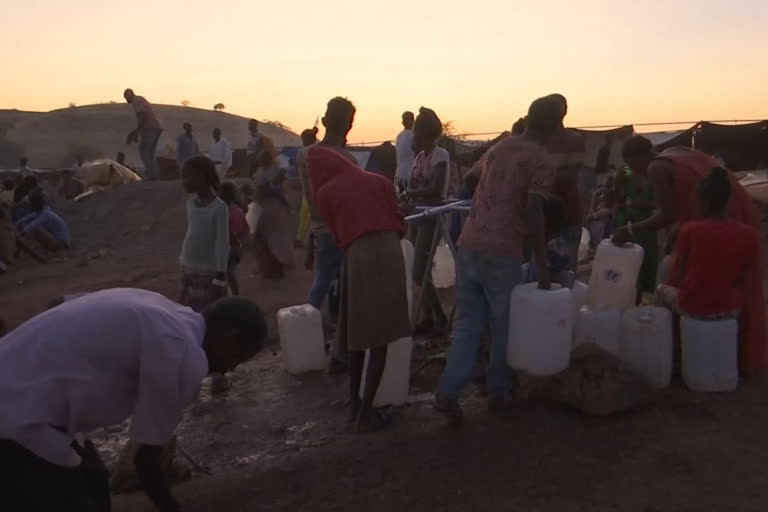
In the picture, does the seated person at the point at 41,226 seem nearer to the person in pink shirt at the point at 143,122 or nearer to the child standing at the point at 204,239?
the person in pink shirt at the point at 143,122

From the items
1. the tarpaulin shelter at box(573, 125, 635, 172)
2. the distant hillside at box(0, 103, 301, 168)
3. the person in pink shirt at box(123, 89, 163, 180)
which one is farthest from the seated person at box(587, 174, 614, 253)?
the distant hillside at box(0, 103, 301, 168)

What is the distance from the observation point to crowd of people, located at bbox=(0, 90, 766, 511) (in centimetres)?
226

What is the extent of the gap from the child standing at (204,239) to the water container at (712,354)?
2801mm

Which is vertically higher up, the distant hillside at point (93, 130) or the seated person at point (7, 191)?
the distant hillside at point (93, 130)

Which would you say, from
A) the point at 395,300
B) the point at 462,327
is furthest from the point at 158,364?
the point at 462,327

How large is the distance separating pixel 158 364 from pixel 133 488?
1643mm

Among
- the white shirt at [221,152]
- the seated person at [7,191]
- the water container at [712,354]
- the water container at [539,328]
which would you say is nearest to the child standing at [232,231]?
the water container at [539,328]

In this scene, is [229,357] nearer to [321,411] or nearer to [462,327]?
[462,327]

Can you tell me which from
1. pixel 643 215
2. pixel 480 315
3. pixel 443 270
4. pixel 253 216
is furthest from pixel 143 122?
pixel 480 315

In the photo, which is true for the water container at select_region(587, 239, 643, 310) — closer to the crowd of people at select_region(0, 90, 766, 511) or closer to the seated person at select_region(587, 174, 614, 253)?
the crowd of people at select_region(0, 90, 766, 511)

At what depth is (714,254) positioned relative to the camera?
4.30 meters

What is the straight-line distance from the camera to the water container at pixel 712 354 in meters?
4.31

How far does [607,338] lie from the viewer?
14.8 ft

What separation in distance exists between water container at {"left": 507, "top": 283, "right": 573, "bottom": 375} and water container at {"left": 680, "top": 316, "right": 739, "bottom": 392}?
810 millimetres
